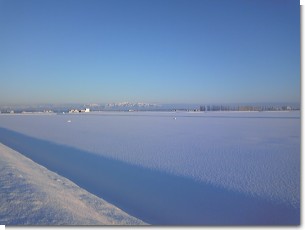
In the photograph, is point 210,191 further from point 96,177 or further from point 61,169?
point 61,169

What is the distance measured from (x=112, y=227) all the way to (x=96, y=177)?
222cm

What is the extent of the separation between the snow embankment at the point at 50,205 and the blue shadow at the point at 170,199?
286 millimetres

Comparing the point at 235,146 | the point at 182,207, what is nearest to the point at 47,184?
the point at 182,207

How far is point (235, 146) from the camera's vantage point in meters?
7.74

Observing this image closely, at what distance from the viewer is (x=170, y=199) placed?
396 cm

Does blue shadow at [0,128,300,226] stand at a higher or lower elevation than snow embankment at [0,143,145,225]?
lower

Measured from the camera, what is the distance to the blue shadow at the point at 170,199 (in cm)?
338

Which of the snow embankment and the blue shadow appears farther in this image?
the blue shadow

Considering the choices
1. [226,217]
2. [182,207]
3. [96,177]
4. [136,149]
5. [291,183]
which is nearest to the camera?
[226,217]

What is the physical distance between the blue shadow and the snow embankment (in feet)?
0.94

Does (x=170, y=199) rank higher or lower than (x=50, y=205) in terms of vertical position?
lower

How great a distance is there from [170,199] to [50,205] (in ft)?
5.42

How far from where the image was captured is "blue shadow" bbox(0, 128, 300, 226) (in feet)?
11.1

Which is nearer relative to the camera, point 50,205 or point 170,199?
point 50,205
